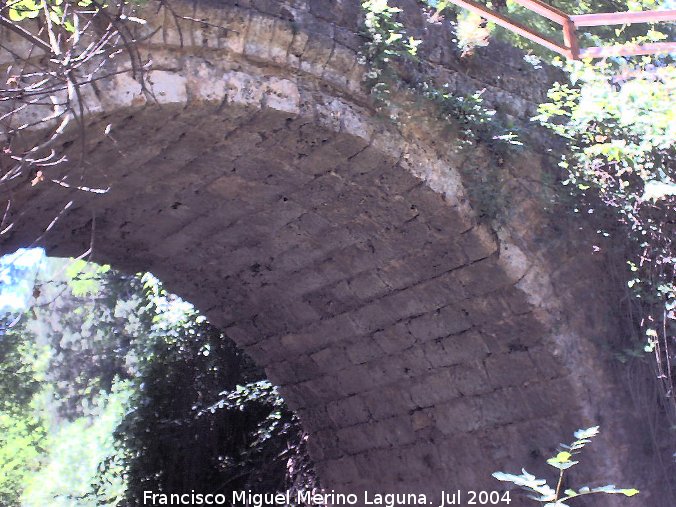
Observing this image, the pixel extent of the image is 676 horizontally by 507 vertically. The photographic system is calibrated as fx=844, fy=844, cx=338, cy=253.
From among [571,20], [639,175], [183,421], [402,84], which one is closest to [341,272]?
[402,84]

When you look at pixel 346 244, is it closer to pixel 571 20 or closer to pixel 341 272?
pixel 341 272

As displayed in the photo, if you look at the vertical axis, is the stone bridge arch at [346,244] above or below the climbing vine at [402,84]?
below

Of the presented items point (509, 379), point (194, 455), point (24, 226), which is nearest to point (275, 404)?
point (194, 455)

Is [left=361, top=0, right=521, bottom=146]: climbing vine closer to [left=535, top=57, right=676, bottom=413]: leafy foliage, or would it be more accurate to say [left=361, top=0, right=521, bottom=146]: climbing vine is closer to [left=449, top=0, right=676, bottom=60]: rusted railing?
[left=535, top=57, right=676, bottom=413]: leafy foliage

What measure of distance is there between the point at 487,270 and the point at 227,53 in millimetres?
1550

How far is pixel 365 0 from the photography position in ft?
11.6

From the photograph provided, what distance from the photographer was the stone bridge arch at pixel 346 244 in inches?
123

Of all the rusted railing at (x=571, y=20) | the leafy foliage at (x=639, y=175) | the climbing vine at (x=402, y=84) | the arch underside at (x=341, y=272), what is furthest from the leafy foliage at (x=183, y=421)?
the rusted railing at (x=571, y=20)

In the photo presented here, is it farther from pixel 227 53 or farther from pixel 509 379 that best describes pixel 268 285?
pixel 227 53

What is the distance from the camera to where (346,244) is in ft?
13.4

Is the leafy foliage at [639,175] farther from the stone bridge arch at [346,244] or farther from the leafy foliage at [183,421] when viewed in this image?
the leafy foliage at [183,421]

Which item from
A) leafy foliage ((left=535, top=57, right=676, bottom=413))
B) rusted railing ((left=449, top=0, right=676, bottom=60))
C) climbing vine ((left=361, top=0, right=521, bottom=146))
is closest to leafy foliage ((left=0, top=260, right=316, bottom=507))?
leafy foliage ((left=535, top=57, right=676, bottom=413))

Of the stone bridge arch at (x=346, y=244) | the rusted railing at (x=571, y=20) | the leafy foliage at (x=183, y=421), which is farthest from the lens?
the leafy foliage at (x=183, y=421)

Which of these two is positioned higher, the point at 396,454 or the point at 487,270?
the point at 487,270
